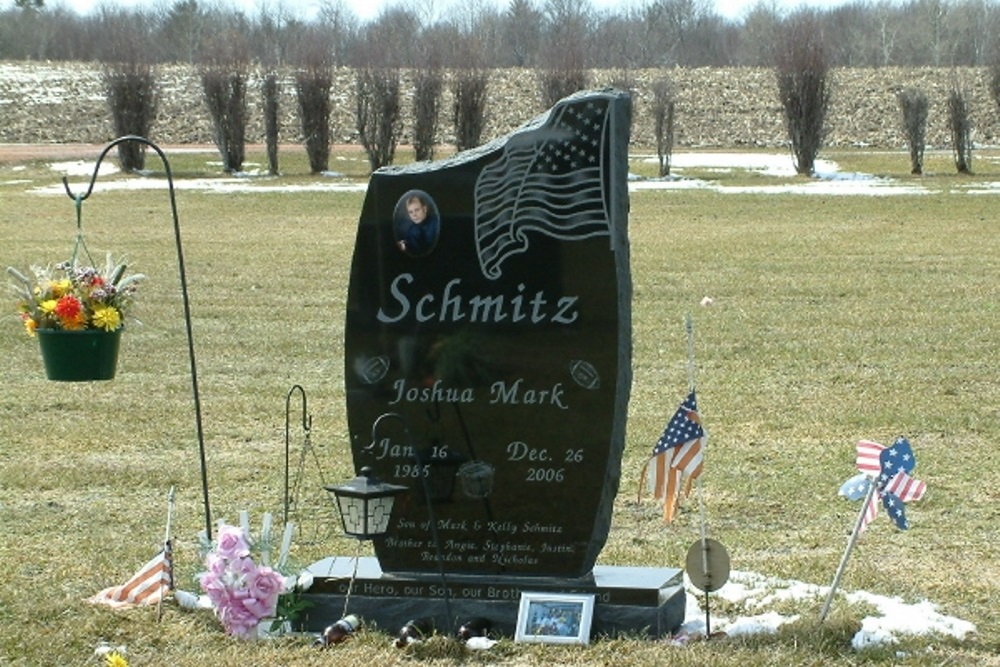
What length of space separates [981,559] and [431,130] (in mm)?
32630

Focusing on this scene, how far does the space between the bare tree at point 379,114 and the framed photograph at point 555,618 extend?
32170 mm

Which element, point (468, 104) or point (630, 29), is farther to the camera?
point (630, 29)

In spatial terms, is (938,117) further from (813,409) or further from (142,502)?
(142,502)

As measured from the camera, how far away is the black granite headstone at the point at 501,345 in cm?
622

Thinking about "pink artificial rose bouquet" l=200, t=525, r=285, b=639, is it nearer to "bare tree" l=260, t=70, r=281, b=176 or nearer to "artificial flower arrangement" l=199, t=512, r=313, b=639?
"artificial flower arrangement" l=199, t=512, r=313, b=639

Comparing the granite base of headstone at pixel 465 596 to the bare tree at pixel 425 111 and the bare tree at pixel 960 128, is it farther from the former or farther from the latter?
the bare tree at pixel 425 111

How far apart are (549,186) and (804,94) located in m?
31.9

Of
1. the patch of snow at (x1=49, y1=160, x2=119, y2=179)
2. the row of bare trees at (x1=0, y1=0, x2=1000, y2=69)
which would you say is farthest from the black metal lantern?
the row of bare trees at (x1=0, y1=0, x2=1000, y2=69)

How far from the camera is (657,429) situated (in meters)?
10.4

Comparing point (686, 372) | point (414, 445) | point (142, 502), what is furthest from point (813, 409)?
point (414, 445)

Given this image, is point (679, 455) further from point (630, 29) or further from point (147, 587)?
point (630, 29)

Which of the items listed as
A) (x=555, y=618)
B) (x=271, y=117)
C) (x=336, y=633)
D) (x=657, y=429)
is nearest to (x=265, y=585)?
(x=336, y=633)

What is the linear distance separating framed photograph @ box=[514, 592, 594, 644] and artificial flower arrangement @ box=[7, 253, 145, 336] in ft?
Result: 6.90

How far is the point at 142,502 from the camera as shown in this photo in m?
8.66
